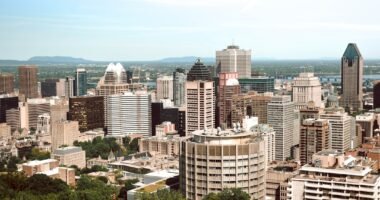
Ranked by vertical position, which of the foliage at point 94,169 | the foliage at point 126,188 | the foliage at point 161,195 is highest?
the foliage at point 161,195

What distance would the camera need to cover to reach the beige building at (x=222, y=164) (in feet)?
71.3

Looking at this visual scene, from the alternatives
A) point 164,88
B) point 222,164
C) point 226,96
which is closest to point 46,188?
point 222,164

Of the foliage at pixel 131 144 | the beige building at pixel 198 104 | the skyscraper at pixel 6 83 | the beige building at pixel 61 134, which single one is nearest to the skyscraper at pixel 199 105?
the beige building at pixel 198 104

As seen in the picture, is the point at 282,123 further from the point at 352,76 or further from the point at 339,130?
the point at 352,76

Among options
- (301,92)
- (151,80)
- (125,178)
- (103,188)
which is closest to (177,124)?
(301,92)

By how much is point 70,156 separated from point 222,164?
2011 cm

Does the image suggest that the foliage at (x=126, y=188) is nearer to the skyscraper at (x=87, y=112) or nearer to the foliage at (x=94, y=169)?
the foliage at (x=94, y=169)

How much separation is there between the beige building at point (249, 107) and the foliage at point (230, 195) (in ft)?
90.0

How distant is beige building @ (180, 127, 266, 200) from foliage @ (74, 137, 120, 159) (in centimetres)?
2138

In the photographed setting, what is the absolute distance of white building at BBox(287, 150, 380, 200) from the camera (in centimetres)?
2186

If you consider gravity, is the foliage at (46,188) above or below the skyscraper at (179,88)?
below

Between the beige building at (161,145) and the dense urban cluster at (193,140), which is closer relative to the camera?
the dense urban cluster at (193,140)

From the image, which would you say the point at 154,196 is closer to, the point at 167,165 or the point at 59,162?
the point at 167,165

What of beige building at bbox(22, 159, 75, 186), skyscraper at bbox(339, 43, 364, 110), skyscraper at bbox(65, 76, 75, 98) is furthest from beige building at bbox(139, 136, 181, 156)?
skyscraper at bbox(65, 76, 75, 98)
